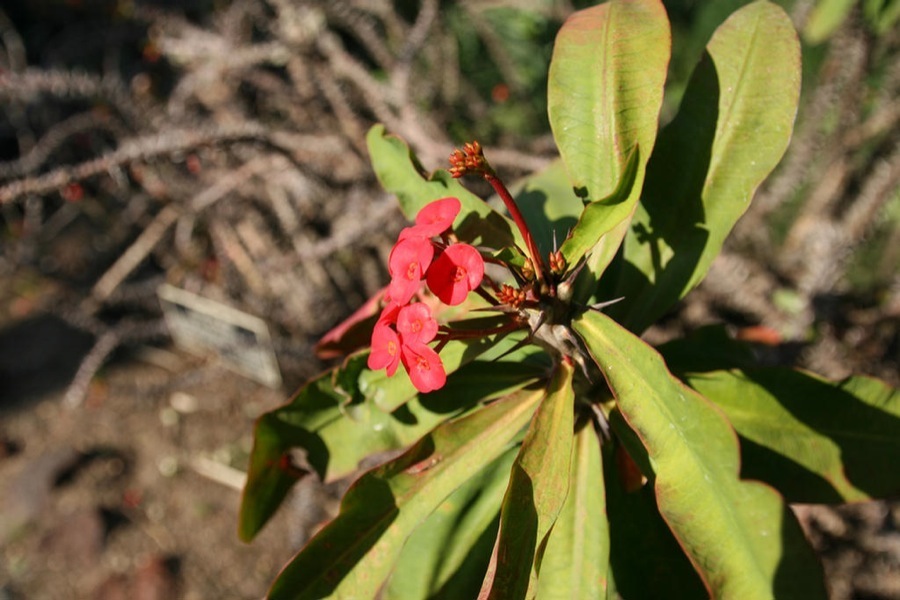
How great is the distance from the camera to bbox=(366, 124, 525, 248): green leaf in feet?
2.64

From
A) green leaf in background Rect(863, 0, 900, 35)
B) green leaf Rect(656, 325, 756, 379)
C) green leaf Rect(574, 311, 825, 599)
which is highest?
green leaf in background Rect(863, 0, 900, 35)

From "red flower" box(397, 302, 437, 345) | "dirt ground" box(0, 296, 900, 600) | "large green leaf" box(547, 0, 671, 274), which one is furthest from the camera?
"dirt ground" box(0, 296, 900, 600)

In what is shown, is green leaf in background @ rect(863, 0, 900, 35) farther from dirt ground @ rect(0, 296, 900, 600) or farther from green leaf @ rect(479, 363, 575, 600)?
dirt ground @ rect(0, 296, 900, 600)

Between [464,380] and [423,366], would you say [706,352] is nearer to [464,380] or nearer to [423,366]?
[464,380]

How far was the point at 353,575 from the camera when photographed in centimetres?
80

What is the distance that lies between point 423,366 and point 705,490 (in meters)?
0.28

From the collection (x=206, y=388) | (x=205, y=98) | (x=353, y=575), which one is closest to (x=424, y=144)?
(x=353, y=575)

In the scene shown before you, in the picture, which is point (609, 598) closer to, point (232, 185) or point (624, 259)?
point (624, 259)

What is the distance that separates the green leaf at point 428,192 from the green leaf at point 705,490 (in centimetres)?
21

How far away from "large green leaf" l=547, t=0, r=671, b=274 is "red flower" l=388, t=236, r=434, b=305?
0.53 ft

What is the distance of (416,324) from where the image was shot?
2.09 ft

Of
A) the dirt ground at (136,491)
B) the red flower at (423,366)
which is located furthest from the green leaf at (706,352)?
the dirt ground at (136,491)

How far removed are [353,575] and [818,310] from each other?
1.18m

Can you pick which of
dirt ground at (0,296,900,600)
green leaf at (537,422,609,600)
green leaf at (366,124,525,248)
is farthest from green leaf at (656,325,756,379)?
dirt ground at (0,296,900,600)
